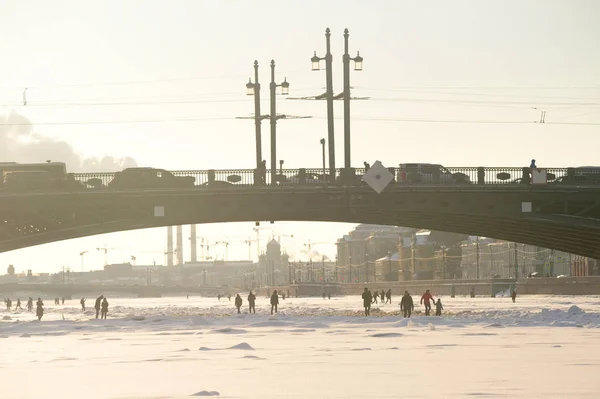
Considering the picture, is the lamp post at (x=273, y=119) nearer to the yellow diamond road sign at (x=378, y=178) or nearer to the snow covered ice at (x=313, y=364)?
the yellow diamond road sign at (x=378, y=178)

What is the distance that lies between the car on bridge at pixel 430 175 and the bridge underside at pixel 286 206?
3.49 ft

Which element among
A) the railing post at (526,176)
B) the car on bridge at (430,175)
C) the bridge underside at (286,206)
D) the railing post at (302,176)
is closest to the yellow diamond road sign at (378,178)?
the bridge underside at (286,206)

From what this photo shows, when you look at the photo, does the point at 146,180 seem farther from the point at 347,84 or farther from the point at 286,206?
the point at 347,84

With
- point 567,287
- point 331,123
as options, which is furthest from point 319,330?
point 567,287

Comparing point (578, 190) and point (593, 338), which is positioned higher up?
point (578, 190)

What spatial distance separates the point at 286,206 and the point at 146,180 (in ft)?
27.2

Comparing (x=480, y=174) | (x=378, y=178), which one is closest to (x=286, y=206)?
(x=378, y=178)

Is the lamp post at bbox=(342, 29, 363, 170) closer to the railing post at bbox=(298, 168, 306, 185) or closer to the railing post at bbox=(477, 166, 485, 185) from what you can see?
the railing post at bbox=(298, 168, 306, 185)

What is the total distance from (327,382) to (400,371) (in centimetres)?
282

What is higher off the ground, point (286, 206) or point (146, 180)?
point (146, 180)

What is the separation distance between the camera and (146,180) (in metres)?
66.8

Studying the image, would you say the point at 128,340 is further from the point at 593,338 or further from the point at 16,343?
the point at 593,338

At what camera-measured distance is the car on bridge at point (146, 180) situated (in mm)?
66625

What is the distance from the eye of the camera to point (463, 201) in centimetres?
6688
